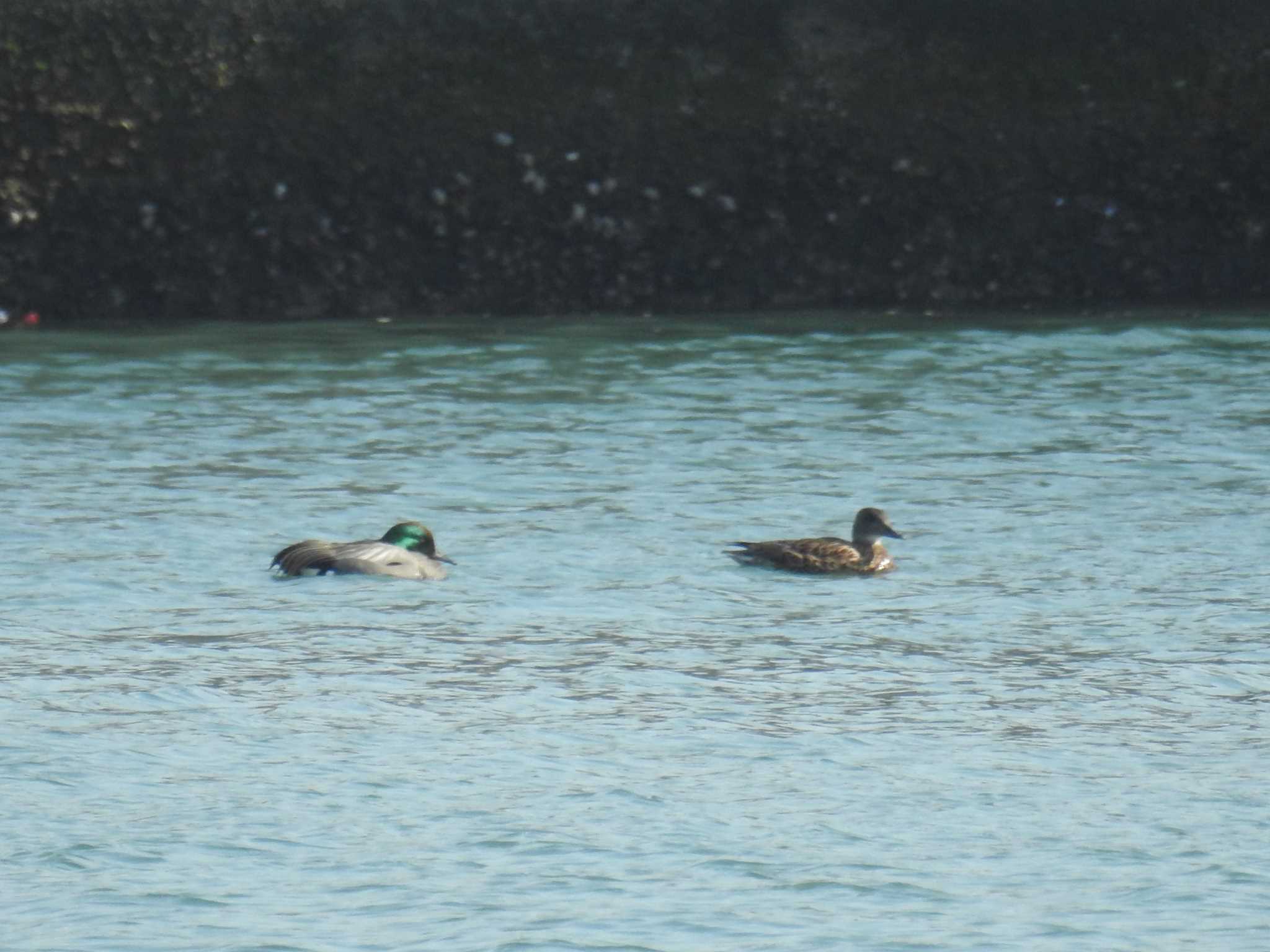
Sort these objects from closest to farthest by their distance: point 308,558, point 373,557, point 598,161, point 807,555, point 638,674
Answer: point 638,674
point 308,558
point 373,557
point 807,555
point 598,161

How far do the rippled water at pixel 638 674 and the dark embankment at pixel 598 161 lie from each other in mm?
6668

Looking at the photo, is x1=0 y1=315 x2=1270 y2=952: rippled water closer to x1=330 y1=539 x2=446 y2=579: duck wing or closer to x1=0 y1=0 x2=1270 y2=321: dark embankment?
x1=330 y1=539 x2=446 y2=579: duck wing

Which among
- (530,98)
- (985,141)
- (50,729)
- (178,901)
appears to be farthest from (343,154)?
(178,901)

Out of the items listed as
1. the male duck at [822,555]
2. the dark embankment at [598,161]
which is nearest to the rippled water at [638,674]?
the male duck at [822,555]

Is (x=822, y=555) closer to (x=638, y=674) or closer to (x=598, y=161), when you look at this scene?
(x=638, y=674)

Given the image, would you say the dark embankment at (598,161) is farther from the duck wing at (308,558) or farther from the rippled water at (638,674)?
the duck wing at (308,558)

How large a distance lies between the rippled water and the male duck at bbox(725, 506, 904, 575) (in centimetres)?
12

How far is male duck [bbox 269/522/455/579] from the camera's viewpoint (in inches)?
504

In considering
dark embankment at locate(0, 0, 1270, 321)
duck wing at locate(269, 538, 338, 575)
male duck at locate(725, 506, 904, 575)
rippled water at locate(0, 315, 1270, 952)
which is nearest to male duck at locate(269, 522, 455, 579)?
duck wing at locate(269, 538, 338, 575)

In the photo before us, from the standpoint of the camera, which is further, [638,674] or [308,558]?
[308,558]

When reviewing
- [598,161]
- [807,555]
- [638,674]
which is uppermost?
[598,161]

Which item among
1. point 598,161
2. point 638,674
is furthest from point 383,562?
point 598,161

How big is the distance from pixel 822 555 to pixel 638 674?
2.43 meters

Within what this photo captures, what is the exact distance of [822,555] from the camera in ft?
42.5
